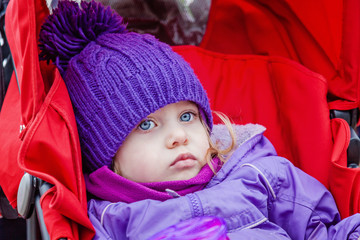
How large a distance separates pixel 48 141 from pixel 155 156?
0.25 metres

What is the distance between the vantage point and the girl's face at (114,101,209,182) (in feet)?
3.65

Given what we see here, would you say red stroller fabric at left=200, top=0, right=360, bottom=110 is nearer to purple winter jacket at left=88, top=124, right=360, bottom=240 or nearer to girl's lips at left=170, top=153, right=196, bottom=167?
purple winter jacket at left=88, top=124, right=360, bottom=240

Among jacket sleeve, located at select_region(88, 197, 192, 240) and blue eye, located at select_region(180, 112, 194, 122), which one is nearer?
jacket sleeve, located at select_region(88, 197, 192, 240)

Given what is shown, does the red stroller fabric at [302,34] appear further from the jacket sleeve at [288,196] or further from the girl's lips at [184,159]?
the girl's lips at [184,159]

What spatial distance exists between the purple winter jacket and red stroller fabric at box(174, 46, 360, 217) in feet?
0.23

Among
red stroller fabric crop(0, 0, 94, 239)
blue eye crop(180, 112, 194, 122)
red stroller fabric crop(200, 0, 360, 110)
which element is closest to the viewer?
red stroller fabric crop(0, 0, 94, 239)

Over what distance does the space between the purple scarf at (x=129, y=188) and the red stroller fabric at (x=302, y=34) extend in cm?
49

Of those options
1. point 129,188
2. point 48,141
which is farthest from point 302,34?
point 48,141

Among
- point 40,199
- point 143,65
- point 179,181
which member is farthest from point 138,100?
point 40,199

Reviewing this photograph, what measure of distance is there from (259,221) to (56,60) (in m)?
0.57

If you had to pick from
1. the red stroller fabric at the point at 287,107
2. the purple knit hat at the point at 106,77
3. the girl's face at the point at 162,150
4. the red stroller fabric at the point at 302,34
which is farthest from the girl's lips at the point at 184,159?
the red stroller fabric at the point at 302,34

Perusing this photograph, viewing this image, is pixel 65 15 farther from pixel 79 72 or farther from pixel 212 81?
pixel 212 81

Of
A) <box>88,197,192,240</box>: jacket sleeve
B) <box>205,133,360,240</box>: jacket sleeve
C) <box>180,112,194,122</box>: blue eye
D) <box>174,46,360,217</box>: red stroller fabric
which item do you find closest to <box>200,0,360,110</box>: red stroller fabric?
<box>174,46,360,217</box>: red stroller fabric

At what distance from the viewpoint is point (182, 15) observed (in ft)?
4.96
